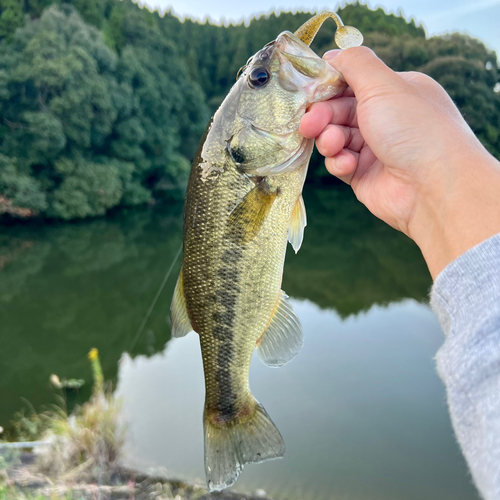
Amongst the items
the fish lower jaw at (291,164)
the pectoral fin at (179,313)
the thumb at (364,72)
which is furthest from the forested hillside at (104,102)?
the thumb at (364,72)

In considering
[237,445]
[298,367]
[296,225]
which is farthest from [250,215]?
[298,367]

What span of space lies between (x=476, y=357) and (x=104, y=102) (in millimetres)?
22613

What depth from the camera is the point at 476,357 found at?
3.04 ft

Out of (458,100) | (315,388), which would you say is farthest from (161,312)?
(458,100)

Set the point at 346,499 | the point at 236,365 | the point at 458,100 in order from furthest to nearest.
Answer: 1. the point at 458,100
2. the point at 346,499
3. the point at 236,365

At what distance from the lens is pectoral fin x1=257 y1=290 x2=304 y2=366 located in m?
1.65

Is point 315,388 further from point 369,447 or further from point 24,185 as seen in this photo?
point 24,185

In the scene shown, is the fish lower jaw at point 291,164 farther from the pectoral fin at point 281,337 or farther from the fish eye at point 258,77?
the pectoral fin at point 281,337

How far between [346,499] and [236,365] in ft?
12.4

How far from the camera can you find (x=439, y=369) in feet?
3.33

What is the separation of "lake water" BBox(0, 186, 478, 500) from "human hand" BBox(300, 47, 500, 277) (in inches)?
157

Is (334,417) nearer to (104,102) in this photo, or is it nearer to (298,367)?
(298,367)

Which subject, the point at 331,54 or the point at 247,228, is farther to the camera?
the point at 331,54

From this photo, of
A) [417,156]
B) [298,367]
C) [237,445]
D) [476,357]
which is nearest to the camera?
[476,357]
